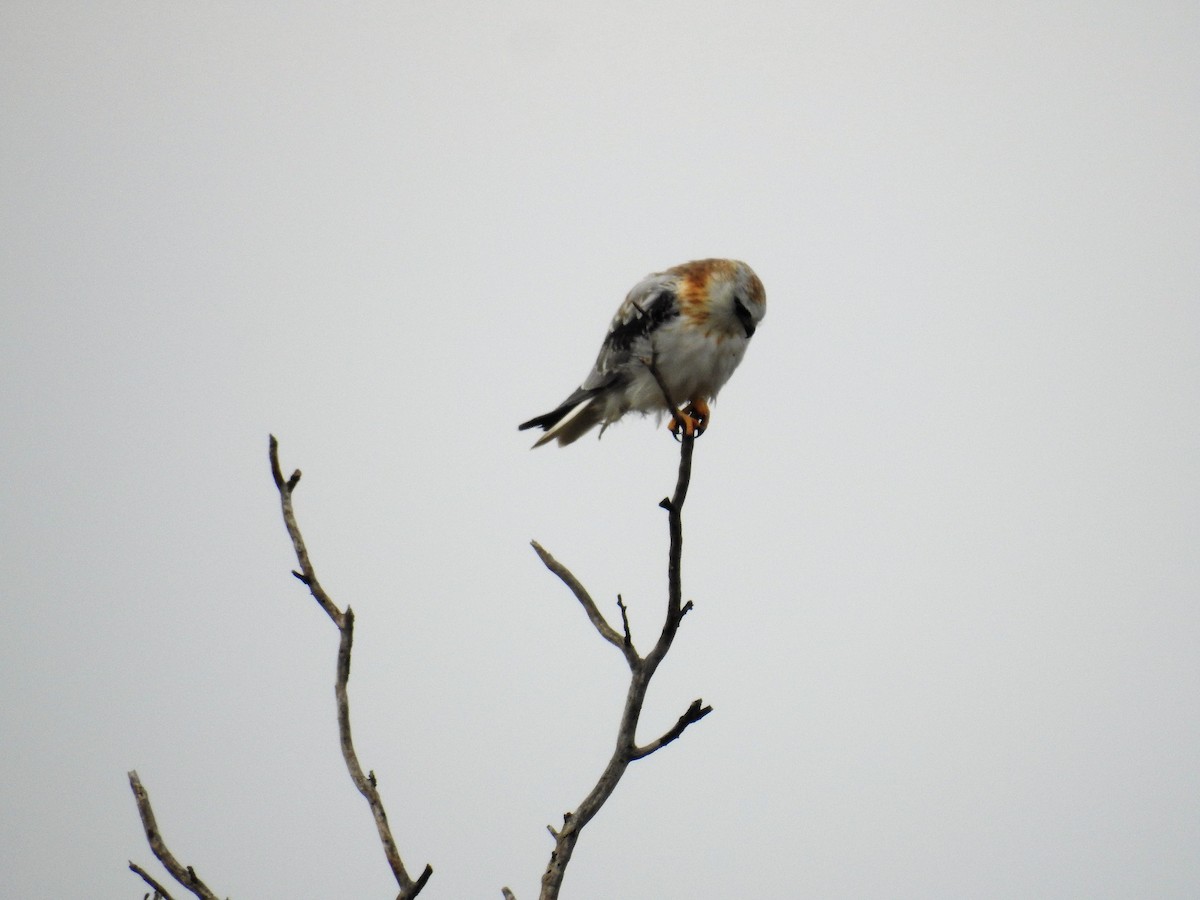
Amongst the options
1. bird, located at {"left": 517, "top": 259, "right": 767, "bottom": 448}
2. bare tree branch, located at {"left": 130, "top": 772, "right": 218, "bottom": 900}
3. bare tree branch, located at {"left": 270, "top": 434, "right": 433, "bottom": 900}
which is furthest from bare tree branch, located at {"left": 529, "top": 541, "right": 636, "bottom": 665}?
bird, located at {"left": 517, "top": 259, "right": 767, "bottom": 448}

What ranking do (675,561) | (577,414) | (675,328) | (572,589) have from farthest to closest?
(577,414) < (675,328) < (572,589) < (675,561)

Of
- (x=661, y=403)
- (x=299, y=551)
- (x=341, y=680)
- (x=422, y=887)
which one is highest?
(x=661, y=403)

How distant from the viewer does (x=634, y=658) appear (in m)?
2.81

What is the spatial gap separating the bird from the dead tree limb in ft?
8.31

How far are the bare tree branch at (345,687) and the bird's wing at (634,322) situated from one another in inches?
123

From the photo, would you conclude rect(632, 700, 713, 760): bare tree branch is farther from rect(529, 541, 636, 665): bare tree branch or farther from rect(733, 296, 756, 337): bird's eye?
rect(733, 296, 756, 337): bird's eye

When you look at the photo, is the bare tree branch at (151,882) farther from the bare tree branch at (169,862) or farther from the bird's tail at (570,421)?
the bird's tail at (570,421)

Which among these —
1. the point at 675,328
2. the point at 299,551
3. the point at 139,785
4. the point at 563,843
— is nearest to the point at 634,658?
the point at 563,843

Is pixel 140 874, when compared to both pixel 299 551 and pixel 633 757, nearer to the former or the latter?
pixel 299 551

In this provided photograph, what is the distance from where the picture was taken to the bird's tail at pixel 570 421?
19.0ft

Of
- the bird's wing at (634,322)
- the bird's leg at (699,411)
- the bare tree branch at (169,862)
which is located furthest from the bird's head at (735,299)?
the bare tree branch at (169,862)

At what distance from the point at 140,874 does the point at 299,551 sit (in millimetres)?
907

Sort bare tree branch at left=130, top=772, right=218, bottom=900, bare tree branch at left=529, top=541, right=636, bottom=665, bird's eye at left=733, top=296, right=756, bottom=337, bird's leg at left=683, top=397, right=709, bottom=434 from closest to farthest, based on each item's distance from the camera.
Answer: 1. bare tree branch at left=130, top=772, right=218, bottom=900
2. bare tree branch at left=529, top=541, right=636, bottom=665
3. bird's eye at left=733, top=296, right=756, bottom=337
4. bird's leg at left=683, top=397, right=709, bottom=434

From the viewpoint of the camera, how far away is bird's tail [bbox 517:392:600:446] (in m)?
5.80
